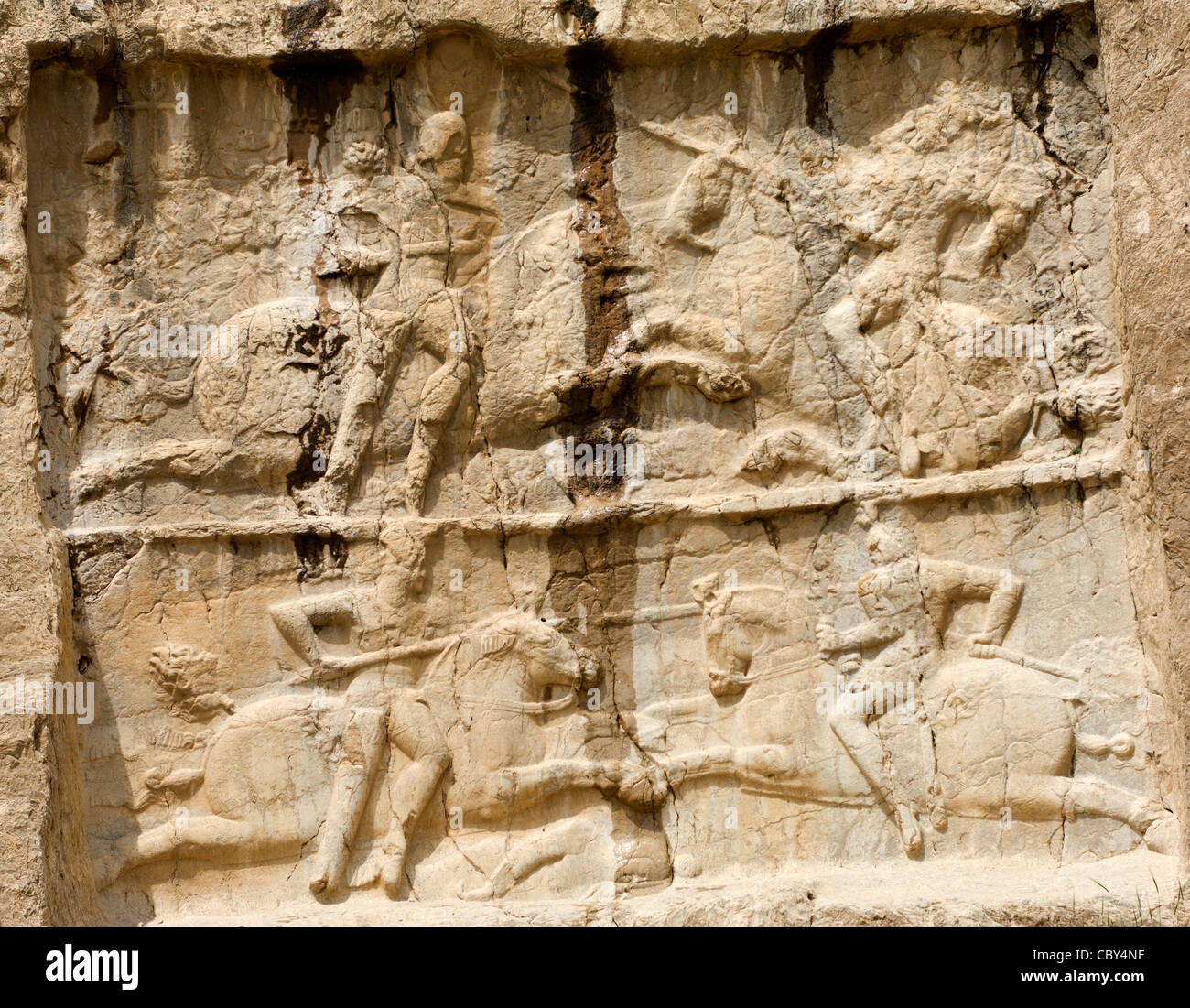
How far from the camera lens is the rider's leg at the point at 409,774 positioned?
20.2 feet

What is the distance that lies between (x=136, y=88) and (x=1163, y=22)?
4.20 metres

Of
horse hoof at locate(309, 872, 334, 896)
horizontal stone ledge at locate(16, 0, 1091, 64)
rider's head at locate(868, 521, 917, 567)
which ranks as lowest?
horse hoof at locate(309, 872, 334, 896)

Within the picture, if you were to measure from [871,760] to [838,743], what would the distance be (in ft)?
0.50

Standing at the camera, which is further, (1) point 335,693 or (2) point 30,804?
(1) point 335,693

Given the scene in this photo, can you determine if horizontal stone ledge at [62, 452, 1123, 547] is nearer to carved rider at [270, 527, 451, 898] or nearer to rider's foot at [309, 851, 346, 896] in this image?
carved rider at [270, 527, 451, 898]

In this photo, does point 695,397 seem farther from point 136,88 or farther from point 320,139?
point 136,88

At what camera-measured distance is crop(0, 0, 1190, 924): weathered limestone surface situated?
20.2ft

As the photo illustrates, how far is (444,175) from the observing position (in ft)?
21.6

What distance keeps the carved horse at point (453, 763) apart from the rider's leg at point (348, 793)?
1.8 inches

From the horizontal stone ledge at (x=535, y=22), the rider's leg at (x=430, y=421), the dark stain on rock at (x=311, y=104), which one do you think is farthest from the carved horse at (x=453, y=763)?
the horizontal stone ledge at (x=535, y=22)

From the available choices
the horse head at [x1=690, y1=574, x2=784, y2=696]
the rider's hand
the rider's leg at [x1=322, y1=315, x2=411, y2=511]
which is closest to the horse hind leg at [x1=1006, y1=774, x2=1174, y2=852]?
the rider's hand
